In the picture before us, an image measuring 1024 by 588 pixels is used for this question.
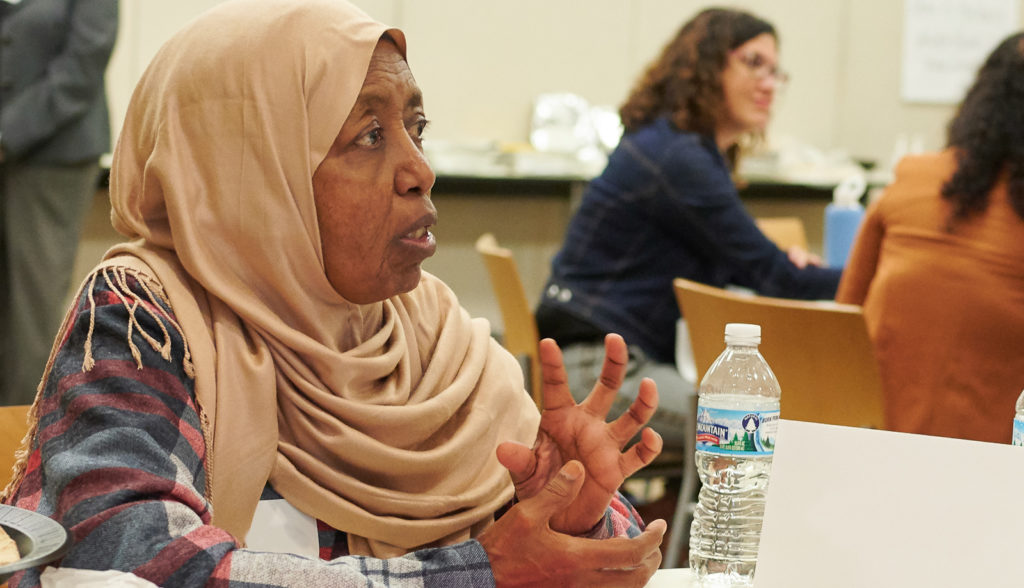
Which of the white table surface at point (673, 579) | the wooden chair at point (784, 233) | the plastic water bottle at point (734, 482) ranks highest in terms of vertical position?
the white table surface at point (673, 579)

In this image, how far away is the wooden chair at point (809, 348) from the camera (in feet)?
6.36

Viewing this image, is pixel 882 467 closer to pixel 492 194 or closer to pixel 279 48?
pixel 279 48

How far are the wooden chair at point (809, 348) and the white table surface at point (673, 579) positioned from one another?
0.90 metres

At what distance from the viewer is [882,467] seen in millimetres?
849

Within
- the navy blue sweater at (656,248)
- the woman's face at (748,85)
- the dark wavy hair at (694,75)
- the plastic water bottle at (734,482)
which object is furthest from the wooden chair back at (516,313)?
the plastic water bottle at (734,482)

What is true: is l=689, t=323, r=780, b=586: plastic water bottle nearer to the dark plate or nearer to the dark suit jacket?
the dark plate

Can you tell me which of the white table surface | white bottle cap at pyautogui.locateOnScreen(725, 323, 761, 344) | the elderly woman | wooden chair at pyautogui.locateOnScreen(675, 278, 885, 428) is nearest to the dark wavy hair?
wooden chair at pyautogui.locateOnScreen(675, 278, 885, 428)

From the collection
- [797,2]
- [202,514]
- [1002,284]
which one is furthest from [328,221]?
[797,2]

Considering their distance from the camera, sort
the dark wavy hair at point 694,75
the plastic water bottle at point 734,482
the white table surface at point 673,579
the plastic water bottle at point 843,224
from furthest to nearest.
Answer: the plastic water bottle at point 843,224 → the dark wavy hair at point 694,75 → the plastic water bottle at point 734,482 → the white table surface at point 673,579

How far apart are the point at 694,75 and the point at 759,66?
20cm

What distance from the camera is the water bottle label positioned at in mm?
1121

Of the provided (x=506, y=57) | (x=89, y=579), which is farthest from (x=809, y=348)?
(x=506, y=57)

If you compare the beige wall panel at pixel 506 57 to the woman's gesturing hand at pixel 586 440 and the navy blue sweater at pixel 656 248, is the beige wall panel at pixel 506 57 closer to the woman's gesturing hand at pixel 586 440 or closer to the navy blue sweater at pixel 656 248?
the navy blue sweater at pixel 656 248

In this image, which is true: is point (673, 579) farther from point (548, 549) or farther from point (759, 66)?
point (759, 66)
